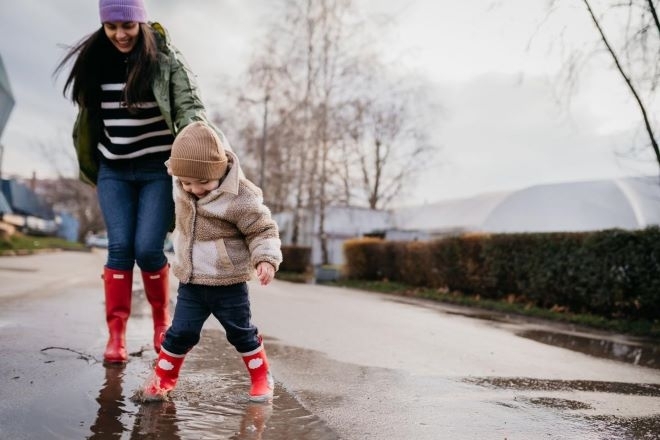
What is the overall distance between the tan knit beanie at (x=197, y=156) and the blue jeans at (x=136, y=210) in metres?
0.71

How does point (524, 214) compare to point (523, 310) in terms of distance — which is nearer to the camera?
point (523, 310)

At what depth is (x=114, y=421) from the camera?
2197mm

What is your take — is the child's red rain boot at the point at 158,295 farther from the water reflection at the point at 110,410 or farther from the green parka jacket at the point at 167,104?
the green parka jacket at the point at 167,104

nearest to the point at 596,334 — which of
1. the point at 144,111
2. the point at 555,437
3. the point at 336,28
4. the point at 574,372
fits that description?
the point at 574,372

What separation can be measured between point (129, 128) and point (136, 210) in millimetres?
478

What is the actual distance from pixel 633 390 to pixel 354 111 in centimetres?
2104

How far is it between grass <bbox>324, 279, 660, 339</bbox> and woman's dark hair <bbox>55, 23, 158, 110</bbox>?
312 inches

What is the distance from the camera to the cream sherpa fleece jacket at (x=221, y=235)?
2.59m

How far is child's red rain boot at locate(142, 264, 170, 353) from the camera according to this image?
3.39 metres

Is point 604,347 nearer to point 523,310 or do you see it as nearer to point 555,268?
point 523,310

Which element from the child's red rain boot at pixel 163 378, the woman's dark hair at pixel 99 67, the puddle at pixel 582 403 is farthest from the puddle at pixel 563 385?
the woman's dark hair at pixel 99 67

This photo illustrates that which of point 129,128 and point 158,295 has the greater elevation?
point 129,128

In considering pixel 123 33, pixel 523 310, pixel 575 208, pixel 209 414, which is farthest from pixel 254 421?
pixel 575 208

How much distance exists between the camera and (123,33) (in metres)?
3.13
